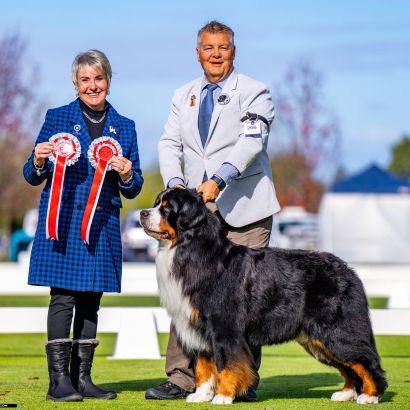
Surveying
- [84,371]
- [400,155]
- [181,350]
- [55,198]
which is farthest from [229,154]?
[400,155]

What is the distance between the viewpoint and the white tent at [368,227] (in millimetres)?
28828

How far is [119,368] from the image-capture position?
372 inches

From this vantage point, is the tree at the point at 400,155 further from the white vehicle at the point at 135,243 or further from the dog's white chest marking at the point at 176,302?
the dog's white chest marking at the point at 176,302

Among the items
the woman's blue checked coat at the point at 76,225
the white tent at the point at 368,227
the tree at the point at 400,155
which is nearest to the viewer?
the woman's blue checked coat at the point at 76,225

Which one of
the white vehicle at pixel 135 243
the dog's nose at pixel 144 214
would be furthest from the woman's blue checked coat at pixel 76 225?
the white vehicle at pixel 135 243

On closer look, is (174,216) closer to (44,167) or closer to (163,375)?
(44,167)

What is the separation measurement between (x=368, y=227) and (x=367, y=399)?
877 inches

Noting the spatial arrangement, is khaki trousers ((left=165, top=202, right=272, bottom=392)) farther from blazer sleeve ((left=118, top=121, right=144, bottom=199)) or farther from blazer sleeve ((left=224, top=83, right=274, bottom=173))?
blazer sleeve ((left=118, top=121, right=144, bottom=199))

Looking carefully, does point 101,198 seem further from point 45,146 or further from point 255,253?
point 255,253

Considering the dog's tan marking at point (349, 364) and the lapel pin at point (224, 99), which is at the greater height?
the lapel pin at point (224, 99)

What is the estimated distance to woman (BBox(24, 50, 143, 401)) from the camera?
6855 mm

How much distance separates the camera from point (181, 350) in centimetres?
738

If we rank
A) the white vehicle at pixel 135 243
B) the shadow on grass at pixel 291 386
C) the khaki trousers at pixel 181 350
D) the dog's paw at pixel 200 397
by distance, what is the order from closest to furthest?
the dog's paw at pixel 200 397, the khaki trousers at pixel 181 350, the shadow on grass at pixel 291 386, the white vehicle at pixel 135 243

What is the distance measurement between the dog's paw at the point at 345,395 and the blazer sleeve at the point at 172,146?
6.38ft
